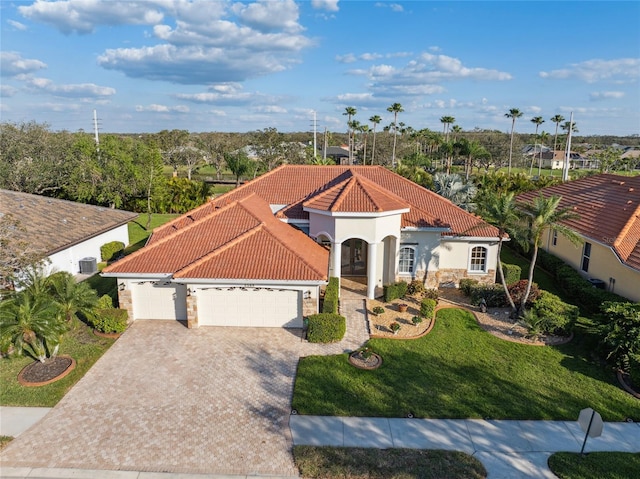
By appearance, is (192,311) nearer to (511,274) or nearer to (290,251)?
(290,251)

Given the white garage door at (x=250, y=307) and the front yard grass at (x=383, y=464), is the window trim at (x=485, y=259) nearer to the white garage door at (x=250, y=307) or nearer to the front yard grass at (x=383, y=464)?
the white garage door at (x=250, y=307)

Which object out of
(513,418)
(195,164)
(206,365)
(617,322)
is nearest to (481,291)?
(617,322)

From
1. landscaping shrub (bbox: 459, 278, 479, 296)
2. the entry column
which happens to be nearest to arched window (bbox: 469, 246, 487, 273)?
landscaping shrub (bbox: 459, 278, 479, 296)

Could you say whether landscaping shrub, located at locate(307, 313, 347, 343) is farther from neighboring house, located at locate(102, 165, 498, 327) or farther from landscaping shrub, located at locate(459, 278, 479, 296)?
landscaping shrub, located at locate(459, 278, 479, 296)

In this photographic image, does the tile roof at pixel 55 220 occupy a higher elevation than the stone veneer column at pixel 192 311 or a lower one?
→ higher

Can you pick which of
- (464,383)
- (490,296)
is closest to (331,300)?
(464,383)

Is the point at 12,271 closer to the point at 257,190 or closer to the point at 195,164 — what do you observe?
the point at 257,190

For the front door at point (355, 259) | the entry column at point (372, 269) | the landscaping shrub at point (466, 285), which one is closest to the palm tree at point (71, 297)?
the entry column at point (372, 269)
